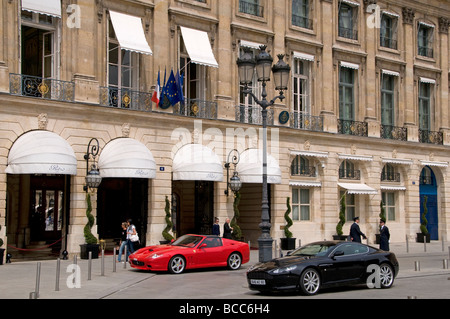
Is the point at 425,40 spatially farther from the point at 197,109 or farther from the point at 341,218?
the point at 197,109

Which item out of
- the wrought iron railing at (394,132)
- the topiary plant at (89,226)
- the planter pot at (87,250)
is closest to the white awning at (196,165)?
the topiary plant at (89,226)

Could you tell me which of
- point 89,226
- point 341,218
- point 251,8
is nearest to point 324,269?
point 89,226

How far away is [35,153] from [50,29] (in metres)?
5.60

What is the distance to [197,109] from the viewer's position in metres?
30.7

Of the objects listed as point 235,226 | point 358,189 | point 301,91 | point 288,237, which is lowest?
point 288,237

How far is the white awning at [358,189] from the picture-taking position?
3594 cm

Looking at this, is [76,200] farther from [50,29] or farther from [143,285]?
[143,285]

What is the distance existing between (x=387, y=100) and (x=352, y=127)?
4.16 m

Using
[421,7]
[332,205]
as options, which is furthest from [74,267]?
[421,7]

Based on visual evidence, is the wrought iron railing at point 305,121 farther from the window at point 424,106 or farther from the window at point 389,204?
the window at point 424,106

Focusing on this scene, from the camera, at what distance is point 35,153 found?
79.7 feet

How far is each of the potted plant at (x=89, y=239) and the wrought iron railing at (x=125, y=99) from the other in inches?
164

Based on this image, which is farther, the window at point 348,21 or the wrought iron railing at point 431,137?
the wrought iron railing at point 431,137

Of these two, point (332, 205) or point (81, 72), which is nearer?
point (81, 72)
